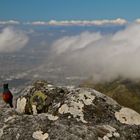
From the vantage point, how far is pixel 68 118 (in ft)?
76.0

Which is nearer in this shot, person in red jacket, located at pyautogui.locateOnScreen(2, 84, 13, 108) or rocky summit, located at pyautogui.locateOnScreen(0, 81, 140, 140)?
rocky summit, located at pyautogui.locateOnScreen(0, 81, 140, 140)

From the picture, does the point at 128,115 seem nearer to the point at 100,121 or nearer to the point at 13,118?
the point at 100,121

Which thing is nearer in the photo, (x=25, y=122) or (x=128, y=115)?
(x=25, y=122)

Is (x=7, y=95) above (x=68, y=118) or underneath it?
above

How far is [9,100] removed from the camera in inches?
1097

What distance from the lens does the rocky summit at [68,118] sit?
70.2 feet

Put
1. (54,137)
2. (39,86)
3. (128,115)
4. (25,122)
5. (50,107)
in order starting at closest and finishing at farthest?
(54,137)
(25,122)
(128,115)
(50,107)
(39,86)

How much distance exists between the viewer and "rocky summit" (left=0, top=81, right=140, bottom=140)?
2139 centimetres

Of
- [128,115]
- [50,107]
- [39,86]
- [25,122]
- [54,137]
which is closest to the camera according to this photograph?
[54,137]

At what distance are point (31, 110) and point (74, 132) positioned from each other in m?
6.86

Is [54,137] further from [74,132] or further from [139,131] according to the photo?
[139,131]

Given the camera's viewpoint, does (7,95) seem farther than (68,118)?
Yes

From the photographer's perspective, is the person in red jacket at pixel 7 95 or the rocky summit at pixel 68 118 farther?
the person in red jacket at pixel 7 95

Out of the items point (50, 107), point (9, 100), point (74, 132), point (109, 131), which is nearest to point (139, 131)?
point (109, 131)
